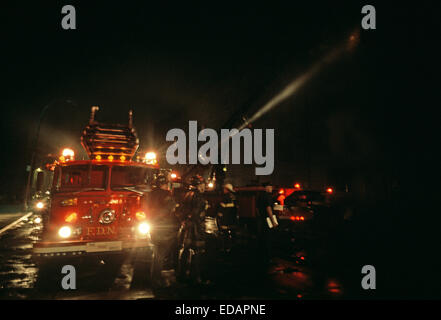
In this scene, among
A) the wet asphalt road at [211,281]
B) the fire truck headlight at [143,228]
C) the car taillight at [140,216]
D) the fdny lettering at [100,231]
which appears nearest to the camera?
the wet asphalt road at [211,281]

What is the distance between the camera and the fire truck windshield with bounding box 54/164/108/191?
6.14 meters

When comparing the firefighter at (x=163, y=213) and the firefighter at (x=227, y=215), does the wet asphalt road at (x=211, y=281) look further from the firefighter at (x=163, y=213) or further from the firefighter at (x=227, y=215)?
the firefighter at (x=227, y=215)

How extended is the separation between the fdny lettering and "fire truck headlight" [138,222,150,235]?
514 millimetres

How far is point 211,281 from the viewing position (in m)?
5.48

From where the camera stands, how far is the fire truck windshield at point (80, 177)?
614cm

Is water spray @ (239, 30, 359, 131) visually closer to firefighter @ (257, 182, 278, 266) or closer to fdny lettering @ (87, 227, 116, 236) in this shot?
firefighter @ (257, 182, 278, 266)

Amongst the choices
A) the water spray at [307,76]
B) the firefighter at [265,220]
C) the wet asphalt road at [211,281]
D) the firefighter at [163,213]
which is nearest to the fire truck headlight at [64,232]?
the wet asphalt road at [211,281]

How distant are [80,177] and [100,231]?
1.38 meters

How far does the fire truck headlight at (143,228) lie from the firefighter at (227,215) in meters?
2.60

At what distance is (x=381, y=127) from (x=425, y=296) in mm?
17200

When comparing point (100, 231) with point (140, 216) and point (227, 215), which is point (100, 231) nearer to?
point (140, 216)

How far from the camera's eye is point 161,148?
49.9 metres

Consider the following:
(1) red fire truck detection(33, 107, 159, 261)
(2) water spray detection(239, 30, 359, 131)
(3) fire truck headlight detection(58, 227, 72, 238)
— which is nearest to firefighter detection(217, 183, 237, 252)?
(1) red fire truck detection(33, 107, 159, 261)
